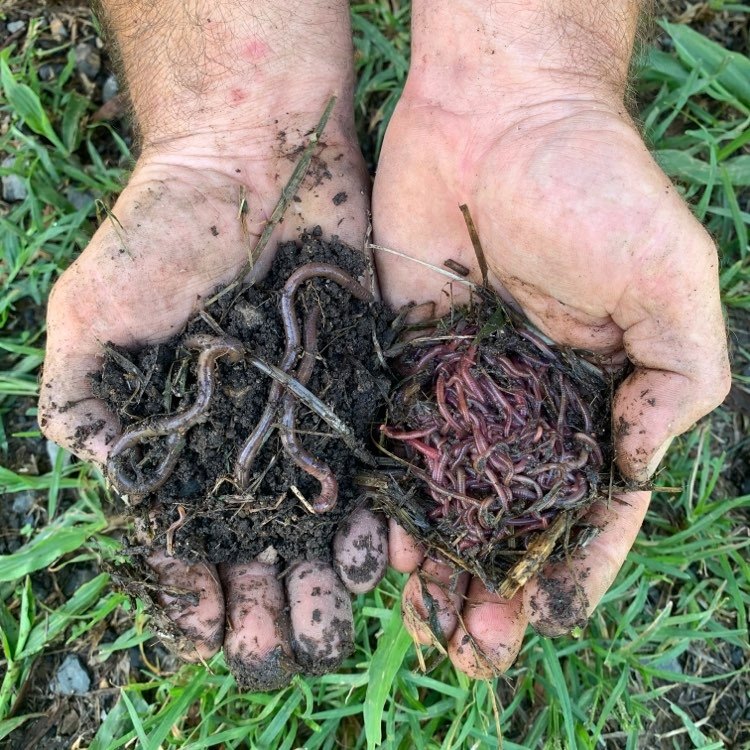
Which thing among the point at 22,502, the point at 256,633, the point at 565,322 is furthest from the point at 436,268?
the point at 22,502

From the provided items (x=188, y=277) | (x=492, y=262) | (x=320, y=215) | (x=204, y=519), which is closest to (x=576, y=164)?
(x=492, y=262)

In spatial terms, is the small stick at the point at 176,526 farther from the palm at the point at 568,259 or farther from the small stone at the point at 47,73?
the small stone at the point at 47,73

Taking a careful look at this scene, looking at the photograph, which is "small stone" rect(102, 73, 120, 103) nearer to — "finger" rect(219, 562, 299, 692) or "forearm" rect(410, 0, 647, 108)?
"forearm" rect(410, 0, 647, 108)

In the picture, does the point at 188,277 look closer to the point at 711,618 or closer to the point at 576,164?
the point at 576,164

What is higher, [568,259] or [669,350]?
[568,259]

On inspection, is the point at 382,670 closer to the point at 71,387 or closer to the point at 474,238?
the point at 71,387

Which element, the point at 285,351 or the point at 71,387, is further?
the point at 71,387

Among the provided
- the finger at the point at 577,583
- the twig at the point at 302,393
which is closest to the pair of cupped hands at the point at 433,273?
the finger at the point at 577,583
